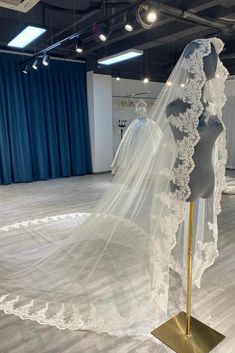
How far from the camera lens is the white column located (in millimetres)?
7148

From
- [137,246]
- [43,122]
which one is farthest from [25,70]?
[137,246]

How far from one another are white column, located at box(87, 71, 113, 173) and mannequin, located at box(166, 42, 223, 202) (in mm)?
5910

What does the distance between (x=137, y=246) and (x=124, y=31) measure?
4.34 m

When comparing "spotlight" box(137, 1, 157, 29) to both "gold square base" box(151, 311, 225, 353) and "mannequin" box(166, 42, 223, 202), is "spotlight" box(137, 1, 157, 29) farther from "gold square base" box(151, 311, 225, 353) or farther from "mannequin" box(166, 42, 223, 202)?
"gold square base" box(151, 311, 225, 353)

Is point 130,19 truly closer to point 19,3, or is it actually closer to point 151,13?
point 151,13

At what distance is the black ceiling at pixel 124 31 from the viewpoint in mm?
4027

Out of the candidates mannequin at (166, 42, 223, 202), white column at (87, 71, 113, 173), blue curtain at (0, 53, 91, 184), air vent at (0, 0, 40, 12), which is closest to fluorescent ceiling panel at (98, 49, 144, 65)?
white column at (87, 71, 113, 173)

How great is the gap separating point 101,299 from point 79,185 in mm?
4161

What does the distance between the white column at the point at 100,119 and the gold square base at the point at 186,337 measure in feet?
19.4

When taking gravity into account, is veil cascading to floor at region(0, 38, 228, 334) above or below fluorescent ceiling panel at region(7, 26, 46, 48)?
below

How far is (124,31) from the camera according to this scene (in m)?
5.27

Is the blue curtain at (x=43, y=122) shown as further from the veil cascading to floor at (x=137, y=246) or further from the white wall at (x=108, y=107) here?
the veil cascading to floor at (x=137, y=246)

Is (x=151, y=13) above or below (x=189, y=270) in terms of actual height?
above

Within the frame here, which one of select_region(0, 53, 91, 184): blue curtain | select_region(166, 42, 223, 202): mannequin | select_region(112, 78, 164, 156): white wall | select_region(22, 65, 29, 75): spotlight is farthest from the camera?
select_region(112, 78, 164, 156): white wall
